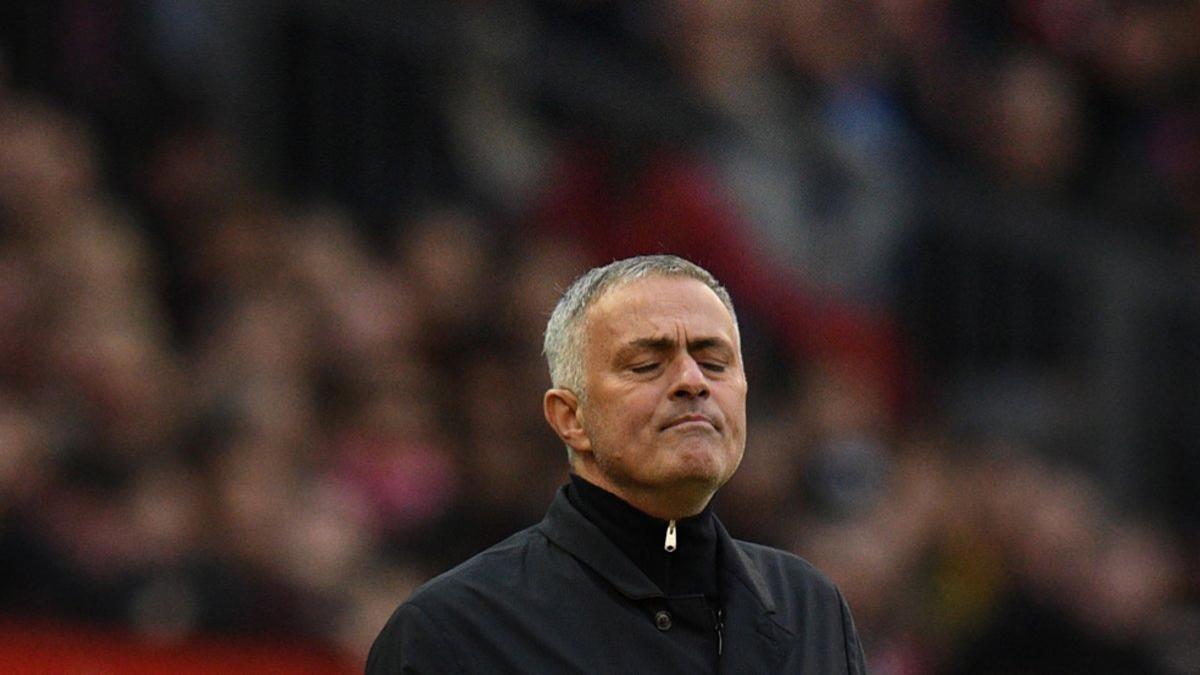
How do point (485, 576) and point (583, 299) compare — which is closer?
point (485, 576)

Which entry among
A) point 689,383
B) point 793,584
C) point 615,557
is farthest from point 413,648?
point 793,584

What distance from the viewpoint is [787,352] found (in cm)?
887

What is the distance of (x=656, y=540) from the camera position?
3.50 m

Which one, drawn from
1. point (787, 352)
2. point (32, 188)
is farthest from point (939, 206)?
point (32, 188)

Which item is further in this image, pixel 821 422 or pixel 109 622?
pixel 821 422

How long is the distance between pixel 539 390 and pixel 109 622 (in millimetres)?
2505

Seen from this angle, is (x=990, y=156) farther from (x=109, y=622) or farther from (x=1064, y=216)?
(x=109, y=622)

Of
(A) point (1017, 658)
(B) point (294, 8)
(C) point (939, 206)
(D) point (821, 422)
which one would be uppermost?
(B) point (294, 8)

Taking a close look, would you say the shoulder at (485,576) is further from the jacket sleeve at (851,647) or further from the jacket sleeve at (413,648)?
the jacket sleeve at (851,647)

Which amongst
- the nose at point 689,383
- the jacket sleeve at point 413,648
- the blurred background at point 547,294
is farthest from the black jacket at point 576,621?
the blurred background at point 547,294

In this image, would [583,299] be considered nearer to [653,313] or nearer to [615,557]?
[653,313]

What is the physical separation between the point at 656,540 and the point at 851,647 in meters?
0.40

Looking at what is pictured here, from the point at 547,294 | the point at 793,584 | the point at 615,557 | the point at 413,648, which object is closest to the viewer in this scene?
the point at 413,648

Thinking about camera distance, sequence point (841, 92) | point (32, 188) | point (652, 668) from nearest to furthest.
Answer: point (652, 668)
point (32, 188)
point (841, 92)
